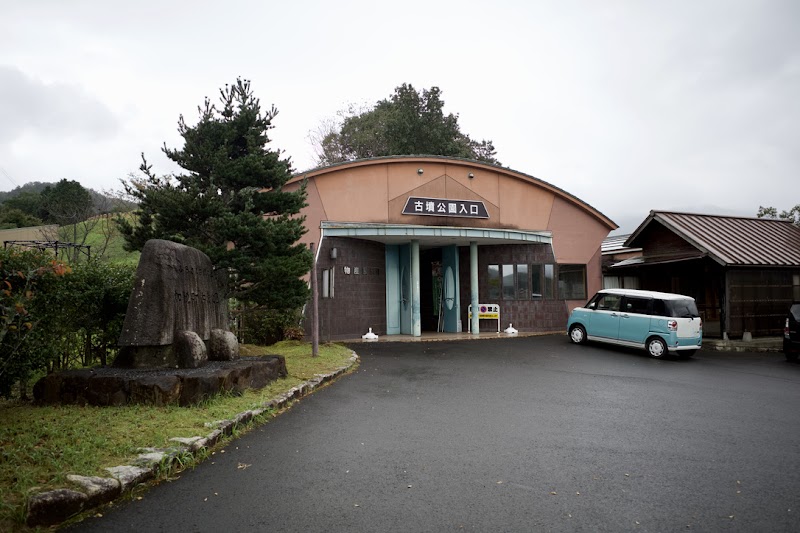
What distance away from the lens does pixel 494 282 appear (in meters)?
17.9

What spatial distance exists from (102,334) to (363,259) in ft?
30.2

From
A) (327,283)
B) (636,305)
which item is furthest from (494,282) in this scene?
(327,283)

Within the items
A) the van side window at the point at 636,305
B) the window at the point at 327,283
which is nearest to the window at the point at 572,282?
the van side window at the point at 636,305

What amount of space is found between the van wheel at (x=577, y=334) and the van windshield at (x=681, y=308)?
2.77 meters

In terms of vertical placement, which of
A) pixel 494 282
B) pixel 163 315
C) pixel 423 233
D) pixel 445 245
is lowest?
pixel 163 315

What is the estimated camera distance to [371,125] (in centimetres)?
3325

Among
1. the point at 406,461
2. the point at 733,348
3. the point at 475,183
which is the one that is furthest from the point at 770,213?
the point at 406,461

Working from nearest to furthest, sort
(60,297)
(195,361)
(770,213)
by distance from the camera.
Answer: (60,297) → (195,361) → (770,213)

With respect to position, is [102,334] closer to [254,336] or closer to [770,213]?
[254,336]

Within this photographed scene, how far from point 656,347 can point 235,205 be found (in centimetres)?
1054

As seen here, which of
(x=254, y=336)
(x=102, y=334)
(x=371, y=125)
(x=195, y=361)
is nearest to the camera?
(x=195, y=361)

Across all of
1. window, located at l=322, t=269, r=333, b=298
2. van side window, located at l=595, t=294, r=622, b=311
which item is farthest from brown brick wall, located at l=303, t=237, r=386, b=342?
van side window, located at l=595, t=294, r=622, b=311

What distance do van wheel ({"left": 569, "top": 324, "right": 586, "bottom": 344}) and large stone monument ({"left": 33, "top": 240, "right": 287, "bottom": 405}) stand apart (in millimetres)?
9431

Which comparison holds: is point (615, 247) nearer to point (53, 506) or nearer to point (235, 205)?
point (235, 205)
